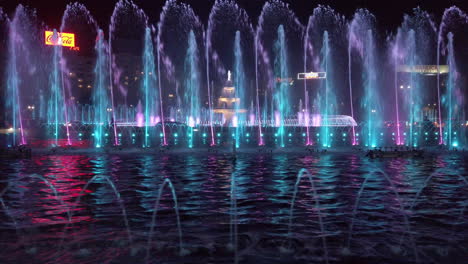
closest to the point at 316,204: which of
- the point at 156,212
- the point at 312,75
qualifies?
the point at 156,212

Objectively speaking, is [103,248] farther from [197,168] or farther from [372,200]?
[197,168]

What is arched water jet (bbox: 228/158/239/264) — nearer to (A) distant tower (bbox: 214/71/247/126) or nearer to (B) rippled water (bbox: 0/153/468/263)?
(B) rippled water (bbox: 0/153/468/263)

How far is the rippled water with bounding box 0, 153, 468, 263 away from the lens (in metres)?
8.89

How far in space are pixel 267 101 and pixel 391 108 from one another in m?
39.7

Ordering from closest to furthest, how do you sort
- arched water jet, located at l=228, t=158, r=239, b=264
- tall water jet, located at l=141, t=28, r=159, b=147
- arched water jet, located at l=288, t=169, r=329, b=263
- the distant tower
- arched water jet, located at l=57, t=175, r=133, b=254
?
1. arched water jet, located at l=228, t=158, r=239, b=264
2. arched water jet, located at l=288, t=169, r=329, b=263
3. arched water jet, located at l=57, t=175, r=133, b=254
4. tall water jet, located at l=141, t=28, r=159, b=147
5. the distant tower

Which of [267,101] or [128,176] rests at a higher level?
[267,101]

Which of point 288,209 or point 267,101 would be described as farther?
point 267,101

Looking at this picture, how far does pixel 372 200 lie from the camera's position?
14438 millimetres

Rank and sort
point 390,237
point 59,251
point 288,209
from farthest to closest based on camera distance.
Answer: point 288,209 → point 390,237 → point 59,251

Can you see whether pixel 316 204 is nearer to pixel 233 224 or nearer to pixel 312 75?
pixel 233 224

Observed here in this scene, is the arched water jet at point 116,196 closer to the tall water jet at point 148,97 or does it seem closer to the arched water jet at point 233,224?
the arched water jet at point 233,224

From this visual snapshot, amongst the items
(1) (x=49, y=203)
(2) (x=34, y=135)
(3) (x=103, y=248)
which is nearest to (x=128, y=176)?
(1) (x=49, y=203)

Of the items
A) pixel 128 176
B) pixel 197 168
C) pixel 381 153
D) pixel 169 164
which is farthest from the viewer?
pixel 381 153

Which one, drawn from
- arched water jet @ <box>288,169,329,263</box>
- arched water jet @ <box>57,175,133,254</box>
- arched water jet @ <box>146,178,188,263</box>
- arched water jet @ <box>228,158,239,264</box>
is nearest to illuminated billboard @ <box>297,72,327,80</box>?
arched water jet @ <box>288,169,329,263</box>
